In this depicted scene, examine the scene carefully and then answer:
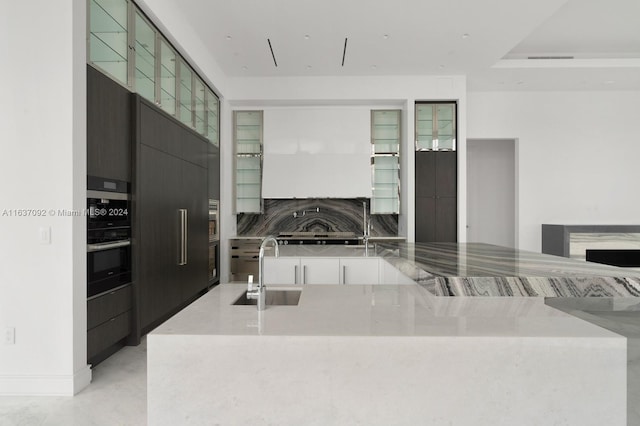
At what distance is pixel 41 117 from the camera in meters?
2.46

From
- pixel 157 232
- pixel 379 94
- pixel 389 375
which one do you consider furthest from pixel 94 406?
pixel 379 94

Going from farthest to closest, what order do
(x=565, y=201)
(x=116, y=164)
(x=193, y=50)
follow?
(x=565, y=201) → (x=193, y=50) → (x=116, y=164)

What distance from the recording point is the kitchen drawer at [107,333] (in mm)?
2717

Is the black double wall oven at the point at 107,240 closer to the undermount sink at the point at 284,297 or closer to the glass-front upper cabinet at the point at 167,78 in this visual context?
the glass-front upper cabinet at the point at 167,78

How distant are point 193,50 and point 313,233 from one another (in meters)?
3.37

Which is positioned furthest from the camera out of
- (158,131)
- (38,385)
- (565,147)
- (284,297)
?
(565,147)

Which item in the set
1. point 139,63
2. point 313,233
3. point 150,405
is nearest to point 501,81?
point 313,233

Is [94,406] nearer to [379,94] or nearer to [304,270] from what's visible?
[304,270]

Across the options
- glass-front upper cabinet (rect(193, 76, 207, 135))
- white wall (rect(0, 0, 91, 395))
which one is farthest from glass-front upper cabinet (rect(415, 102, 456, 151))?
white wall (rect(0, 0, 91, 395))

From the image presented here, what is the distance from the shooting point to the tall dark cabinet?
3.36 metres

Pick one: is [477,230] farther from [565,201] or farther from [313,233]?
[313,233]

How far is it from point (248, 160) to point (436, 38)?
133 inches

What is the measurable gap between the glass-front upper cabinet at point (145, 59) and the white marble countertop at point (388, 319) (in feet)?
8.54

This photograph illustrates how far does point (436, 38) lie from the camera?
4.64 metres
